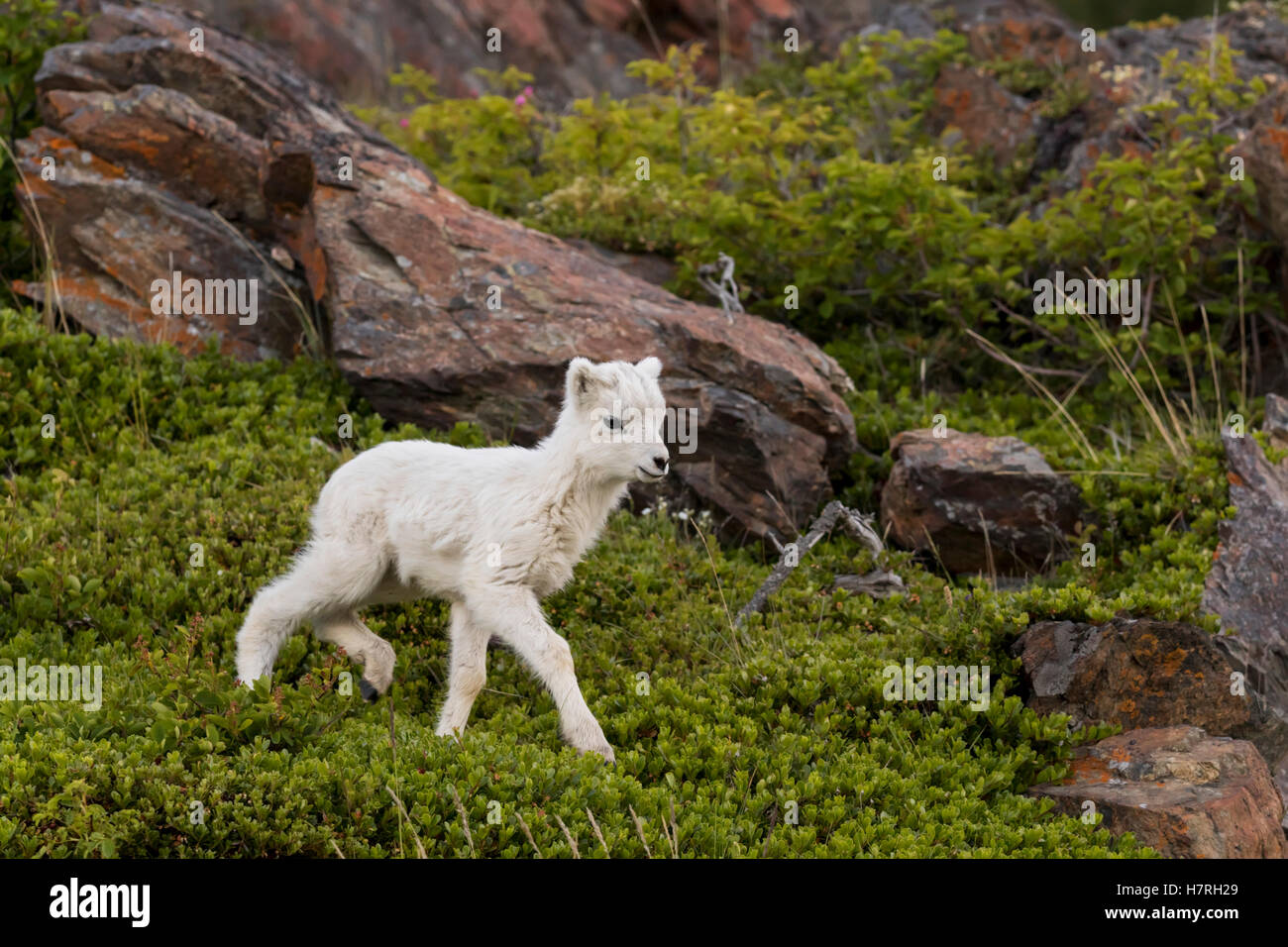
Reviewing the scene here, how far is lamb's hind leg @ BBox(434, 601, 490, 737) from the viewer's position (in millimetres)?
7227

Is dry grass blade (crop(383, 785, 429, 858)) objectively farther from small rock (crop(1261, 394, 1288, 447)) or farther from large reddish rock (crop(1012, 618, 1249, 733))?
small rock (crop(1261, 394, 1288, 447))

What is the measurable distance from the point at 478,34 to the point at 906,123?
15.0m

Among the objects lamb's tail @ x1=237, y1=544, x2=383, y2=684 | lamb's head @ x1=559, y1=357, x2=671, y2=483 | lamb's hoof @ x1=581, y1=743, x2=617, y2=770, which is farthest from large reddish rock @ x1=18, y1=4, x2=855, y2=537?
lamb's hoof @ x1=581, y1=743, x2=617, y2=770

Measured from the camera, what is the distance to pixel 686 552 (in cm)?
961

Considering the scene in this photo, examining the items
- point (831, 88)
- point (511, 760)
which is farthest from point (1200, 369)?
point (511, 760)

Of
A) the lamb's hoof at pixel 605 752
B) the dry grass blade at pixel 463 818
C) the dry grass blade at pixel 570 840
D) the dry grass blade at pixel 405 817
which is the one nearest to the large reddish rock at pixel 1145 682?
the lamb's hoof at pixel 605 752

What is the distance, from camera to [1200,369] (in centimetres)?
1237

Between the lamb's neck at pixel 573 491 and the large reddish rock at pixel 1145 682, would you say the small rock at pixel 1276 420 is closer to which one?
the large reddish rock at pixel 1145 682

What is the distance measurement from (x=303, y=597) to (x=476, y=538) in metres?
1.13

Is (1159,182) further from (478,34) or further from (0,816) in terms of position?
(478,34)

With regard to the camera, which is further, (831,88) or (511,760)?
(831,88)

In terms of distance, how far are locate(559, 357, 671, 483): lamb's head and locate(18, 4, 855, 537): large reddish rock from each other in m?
3.31

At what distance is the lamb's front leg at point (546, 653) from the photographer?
6688 millimetres

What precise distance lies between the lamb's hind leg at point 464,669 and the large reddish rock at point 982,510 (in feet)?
13.6
